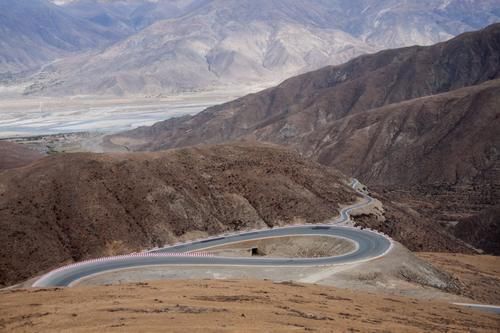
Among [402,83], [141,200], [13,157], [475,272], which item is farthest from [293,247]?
[402,83]

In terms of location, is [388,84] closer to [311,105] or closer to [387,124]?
[311,105]

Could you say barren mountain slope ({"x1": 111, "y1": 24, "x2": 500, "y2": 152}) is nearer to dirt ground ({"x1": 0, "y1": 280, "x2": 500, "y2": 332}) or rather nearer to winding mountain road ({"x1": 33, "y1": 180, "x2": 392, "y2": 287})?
winding mountain road ({"x1": 33, "y1": 180, "x2": 392, "y2": 287})

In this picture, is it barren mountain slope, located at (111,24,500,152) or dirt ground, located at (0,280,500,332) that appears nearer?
dirt ground, located at (0,280,500,332)

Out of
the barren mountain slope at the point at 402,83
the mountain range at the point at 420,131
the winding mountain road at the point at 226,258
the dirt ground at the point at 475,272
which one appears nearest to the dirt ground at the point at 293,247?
the winding mountain road at the point at 226,258

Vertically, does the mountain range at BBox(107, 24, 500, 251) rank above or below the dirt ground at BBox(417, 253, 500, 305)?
above

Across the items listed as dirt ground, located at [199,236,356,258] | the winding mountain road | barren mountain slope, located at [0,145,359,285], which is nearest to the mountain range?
barren mountain slope, located at [0,145,359,285]

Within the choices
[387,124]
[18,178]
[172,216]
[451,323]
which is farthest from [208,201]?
[387,124]
